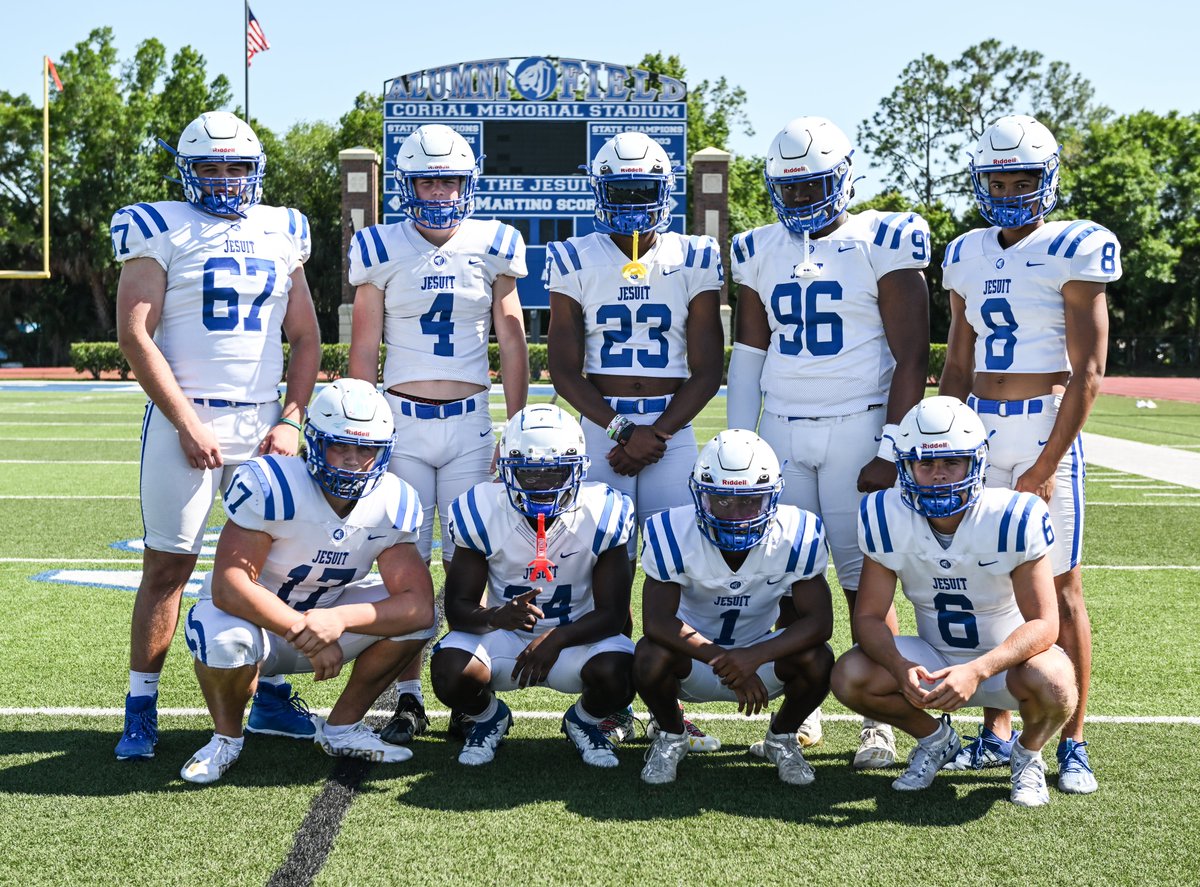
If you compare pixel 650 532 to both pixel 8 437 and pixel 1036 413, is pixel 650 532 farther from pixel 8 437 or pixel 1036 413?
pixel 8 437

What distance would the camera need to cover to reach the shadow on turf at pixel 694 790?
3410 millimetres

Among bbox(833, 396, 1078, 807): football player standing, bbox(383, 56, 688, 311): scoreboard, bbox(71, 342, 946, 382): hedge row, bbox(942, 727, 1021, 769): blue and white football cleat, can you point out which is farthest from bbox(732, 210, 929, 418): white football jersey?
bbox(71, 342, 946, 382): hedge row

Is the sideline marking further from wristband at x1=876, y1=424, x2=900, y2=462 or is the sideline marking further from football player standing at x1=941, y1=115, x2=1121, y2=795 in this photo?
wristband at x1=876, y1=424, x2=900, y2=462

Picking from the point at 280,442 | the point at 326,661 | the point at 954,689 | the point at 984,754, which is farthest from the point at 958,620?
the point at 280,442

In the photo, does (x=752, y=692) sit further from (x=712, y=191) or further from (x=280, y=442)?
(x=712, y=191)

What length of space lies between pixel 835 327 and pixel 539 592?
129cm

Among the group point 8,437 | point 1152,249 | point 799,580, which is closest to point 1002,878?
point 799,580

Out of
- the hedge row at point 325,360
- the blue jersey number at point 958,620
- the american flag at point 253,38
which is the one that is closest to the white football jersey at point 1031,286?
the blue jersey number at point 958,620

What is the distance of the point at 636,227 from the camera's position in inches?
166

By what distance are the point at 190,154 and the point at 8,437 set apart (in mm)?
11016

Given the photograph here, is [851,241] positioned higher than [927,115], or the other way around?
[927,115]

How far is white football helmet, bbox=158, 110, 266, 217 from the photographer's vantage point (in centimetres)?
394

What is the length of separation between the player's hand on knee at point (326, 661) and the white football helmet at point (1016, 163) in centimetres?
239

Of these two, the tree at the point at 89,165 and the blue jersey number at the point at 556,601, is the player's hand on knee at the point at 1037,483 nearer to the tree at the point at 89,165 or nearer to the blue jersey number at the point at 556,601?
the blue jersey number at the point at 556,601
